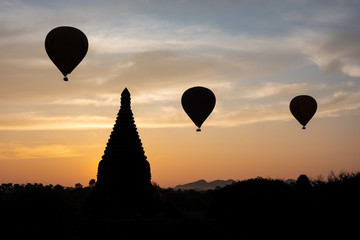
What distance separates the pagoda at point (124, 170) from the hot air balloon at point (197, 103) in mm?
12130

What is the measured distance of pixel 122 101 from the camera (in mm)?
26375

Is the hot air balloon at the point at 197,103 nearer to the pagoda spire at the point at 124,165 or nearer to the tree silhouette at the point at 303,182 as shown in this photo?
the tree silhouette at the point at 303,182

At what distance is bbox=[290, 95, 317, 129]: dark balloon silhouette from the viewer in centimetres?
4444

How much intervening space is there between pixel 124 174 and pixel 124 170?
0.21 metres

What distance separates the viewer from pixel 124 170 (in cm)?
2456

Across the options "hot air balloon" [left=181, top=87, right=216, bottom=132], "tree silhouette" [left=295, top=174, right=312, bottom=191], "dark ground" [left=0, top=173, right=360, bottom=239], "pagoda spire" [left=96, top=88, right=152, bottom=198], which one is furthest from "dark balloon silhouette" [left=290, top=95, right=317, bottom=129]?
"pagoda spire" [left=96, top=88, right=152, bottom=198]

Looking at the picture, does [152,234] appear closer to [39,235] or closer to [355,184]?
[39,235]

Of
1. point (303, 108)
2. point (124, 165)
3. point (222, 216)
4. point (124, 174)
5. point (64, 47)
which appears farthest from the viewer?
point (303, 108)

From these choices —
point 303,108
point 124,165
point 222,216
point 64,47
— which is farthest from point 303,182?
point 64,47

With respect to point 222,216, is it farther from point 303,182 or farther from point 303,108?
point 303,108

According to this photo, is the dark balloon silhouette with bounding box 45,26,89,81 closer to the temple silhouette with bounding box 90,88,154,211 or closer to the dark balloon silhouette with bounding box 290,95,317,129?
the temple silhouette with bounding box 90,88,154,211

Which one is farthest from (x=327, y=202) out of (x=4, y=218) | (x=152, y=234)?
(x=4, y=218)

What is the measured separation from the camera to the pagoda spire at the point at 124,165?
24328mm

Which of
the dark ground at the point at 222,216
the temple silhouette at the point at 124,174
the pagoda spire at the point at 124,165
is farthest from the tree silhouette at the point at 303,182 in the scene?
the pagoda spire at the point at 124,165
